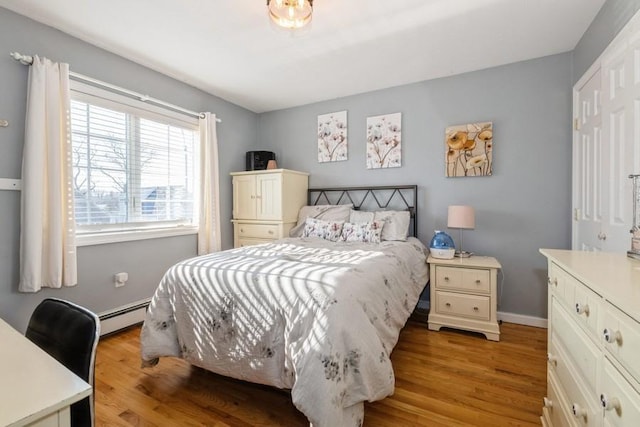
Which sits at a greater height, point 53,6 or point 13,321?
point 53,6

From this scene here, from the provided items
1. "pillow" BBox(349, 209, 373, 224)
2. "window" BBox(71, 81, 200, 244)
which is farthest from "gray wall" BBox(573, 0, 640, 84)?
"window" BBox(71, 81, 200, 244)

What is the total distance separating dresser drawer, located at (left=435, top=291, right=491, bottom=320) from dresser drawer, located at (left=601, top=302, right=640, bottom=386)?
1792 millimetres

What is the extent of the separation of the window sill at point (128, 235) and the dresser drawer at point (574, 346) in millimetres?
3174

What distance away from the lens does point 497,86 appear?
9.41 ft

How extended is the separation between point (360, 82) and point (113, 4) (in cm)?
220

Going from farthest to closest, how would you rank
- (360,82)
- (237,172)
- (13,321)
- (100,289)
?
(237,172) → (360,82) → (100,289) → (13,321)

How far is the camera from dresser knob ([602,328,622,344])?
2.56 ft

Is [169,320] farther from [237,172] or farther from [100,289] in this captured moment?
[237,172]

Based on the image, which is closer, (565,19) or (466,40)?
(565,19)

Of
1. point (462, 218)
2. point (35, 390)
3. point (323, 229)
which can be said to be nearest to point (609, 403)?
point (35, 390)

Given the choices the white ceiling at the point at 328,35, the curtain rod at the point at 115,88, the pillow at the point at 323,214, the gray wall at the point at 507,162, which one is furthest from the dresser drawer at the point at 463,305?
the curtain rod at the point at 115,88

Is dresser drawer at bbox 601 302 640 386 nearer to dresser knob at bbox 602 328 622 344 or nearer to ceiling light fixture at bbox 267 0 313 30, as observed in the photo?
dresser knob at bbox 602 328 622 344

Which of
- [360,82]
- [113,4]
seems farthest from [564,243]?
[113,4]

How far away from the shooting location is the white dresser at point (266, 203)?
3471 millimetres
